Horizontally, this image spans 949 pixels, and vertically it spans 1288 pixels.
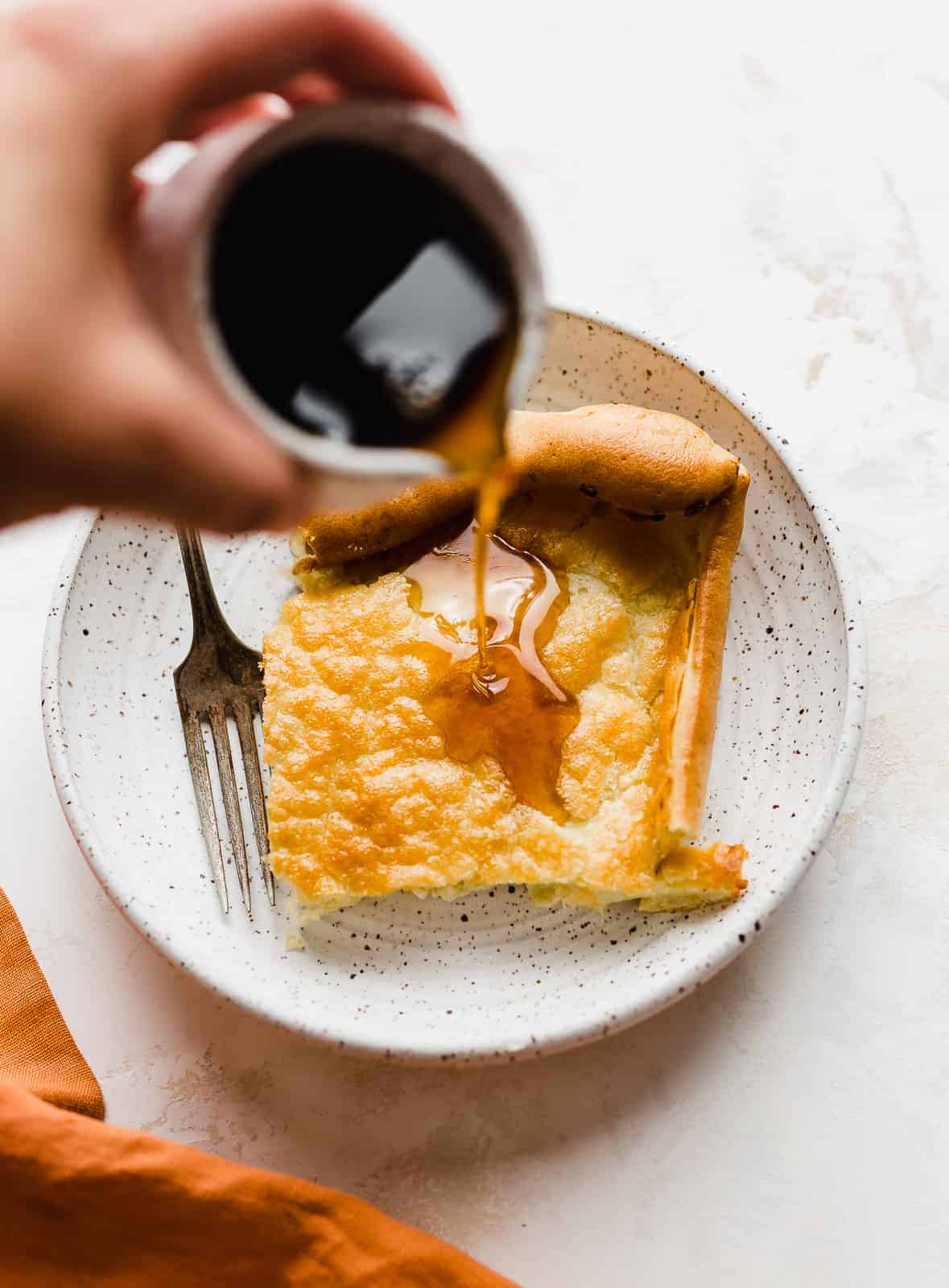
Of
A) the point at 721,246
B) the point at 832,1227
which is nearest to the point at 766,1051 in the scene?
the point at 832,1227

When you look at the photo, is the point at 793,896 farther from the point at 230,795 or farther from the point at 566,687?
the point at 230,795

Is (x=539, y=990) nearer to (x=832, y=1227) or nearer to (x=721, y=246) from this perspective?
(x=832, y=1227)

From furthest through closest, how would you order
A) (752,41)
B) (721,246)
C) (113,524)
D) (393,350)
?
(752,41), (721,246), (113,524), (393,350)

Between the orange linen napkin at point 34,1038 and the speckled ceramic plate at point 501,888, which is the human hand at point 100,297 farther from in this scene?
the orange linen napkin at point 34,1038

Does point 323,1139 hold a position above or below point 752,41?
below

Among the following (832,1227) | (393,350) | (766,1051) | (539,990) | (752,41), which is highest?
(752,41)

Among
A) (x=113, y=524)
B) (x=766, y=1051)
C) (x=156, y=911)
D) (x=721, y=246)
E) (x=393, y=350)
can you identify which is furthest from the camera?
(x=721, y=246)
